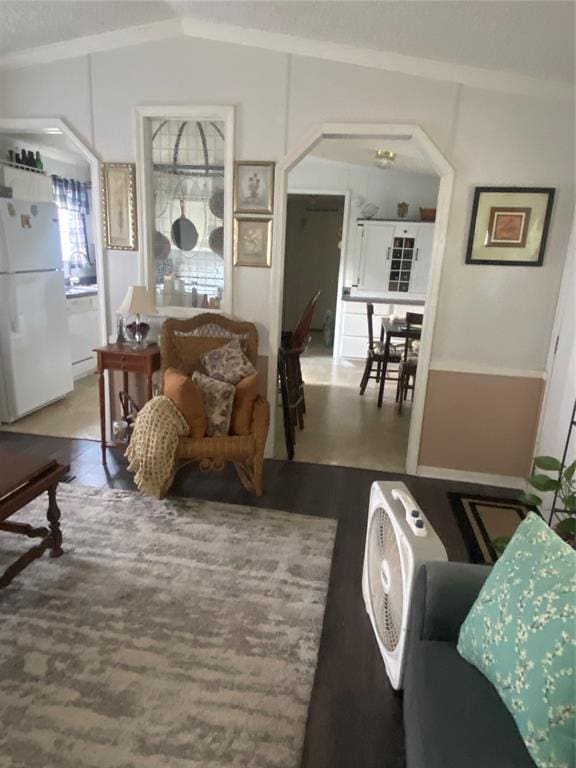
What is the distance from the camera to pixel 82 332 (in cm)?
489

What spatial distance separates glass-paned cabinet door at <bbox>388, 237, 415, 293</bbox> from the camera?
6223 millimetres

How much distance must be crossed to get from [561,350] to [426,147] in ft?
4.76

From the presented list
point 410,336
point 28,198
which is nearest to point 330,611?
point 410,336

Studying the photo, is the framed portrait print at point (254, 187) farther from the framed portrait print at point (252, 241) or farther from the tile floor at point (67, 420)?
the tile floor at point (67, 420)

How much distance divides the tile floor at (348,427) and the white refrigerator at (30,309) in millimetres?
2039

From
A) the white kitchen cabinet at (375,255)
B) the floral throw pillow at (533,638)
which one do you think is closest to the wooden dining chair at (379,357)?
the white kitchen cabinet at (375,255)

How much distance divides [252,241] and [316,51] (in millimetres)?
1138

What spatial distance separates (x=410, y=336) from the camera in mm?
4434

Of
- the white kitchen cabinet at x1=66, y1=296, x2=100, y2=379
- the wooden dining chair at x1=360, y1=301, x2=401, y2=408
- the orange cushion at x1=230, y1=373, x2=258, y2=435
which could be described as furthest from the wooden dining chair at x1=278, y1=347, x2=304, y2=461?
the white kitchen cabinet at x1=66, y1=296, x2=100, y2=379

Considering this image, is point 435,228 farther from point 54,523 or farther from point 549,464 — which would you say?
point 54,523

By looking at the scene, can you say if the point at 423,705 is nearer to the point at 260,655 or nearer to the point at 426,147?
the point at 260,655

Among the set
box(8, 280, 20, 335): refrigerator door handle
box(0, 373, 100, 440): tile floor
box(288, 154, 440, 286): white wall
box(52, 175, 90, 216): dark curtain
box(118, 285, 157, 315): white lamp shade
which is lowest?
box(0, 373, 100, 440): tile floor

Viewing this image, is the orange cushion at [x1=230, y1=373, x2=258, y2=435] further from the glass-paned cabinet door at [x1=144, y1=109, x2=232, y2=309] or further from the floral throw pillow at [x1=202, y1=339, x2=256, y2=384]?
the glass-paned cabinet door at [x1=144, y1=109, x2=232, y2=309]

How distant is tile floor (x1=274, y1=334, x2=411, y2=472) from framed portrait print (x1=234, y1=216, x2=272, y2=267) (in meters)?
1.40
